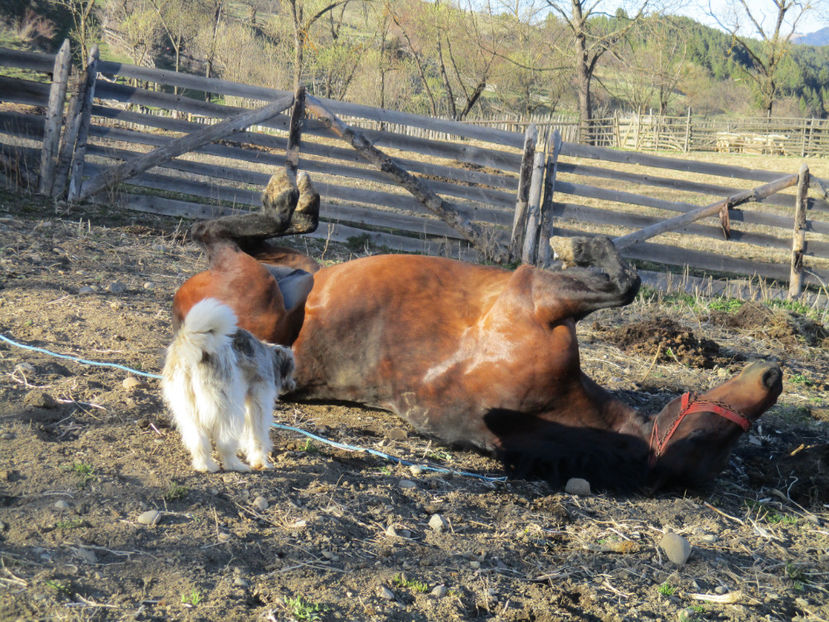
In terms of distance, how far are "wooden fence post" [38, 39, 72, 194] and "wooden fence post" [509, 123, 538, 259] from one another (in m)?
5.97

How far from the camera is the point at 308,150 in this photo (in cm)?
1012

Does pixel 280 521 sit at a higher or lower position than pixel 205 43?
lower

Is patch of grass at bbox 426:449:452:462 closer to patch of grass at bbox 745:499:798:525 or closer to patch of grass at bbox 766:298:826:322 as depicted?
patch of grass at bbox 745:499:798:525

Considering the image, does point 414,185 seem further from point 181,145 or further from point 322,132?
point 181,145

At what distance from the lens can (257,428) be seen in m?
3.13

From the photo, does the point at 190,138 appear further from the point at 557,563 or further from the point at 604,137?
the point at 604,137

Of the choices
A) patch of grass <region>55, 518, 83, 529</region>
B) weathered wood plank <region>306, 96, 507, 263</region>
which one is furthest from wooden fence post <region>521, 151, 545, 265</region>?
patch of grass <region>55, 518, 83, 529</region>

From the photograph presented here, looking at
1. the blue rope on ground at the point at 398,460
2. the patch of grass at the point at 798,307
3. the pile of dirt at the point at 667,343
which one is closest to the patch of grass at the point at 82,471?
the blue rope on ground at the point at 398,460

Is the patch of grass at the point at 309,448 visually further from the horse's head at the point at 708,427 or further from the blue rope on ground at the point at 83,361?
the horse's head at the point at 708,427

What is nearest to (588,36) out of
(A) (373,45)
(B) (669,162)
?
(A) (373,45)

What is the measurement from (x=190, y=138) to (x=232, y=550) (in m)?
8.21

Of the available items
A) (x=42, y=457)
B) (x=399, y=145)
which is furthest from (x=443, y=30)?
(x=42, y=457)

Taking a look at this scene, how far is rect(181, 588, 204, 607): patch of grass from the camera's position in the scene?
2.02m

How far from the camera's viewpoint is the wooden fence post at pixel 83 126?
9.54 meters
